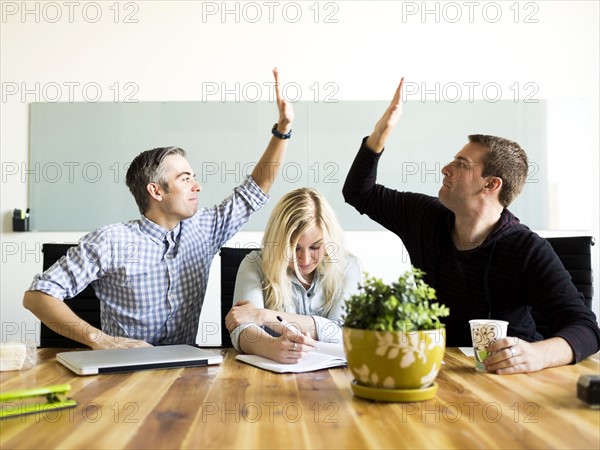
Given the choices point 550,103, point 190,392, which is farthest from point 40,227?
point 550,103

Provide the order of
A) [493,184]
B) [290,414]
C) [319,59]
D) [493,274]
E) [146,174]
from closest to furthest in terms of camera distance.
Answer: [290,414]
[493,274]
[493,184]
[146,174]
[319,59]

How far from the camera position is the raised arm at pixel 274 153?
2234 mm

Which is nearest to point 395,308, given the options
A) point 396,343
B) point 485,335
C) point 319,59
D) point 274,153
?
point 396,343

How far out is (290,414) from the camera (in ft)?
3.41

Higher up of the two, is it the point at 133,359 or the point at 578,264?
the point at 578,264

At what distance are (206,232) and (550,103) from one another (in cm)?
266

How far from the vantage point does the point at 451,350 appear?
1665 millimetres

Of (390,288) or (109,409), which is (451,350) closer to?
(390,288)

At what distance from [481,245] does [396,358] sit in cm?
94

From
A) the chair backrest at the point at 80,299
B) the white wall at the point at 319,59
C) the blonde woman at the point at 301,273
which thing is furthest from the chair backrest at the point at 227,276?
the white wall at the point at 319,59

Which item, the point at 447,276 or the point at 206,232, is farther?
the point at 206,232

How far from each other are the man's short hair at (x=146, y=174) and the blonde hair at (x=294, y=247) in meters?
0.50

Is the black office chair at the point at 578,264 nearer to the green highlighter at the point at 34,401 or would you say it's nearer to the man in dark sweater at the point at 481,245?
the man in dark sweater at the point at 481,245

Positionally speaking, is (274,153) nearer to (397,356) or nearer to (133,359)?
(133,359)
